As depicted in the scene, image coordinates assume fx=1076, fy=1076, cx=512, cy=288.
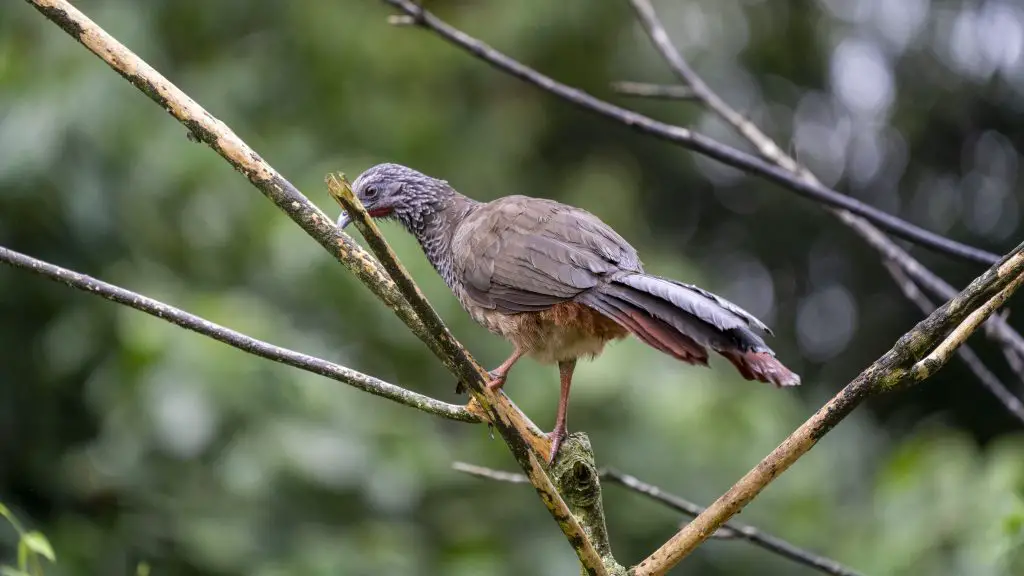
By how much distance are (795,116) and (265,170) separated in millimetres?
6725

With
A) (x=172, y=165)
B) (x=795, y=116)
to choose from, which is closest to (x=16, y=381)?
(x=172, y=165)

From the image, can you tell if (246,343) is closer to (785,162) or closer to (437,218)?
(437,218)

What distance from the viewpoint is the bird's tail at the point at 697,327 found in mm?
1890

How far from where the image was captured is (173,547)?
423cm

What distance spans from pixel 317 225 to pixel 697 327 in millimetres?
708

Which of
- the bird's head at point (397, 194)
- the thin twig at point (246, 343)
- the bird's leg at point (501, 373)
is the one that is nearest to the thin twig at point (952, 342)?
the thin twig at point (246, 343)

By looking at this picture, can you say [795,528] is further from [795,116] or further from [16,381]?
[795,116]

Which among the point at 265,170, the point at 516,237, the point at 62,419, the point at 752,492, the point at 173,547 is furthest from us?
the point at 62,419

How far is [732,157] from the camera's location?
262 centimetres

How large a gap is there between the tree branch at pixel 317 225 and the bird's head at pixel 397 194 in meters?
1.38

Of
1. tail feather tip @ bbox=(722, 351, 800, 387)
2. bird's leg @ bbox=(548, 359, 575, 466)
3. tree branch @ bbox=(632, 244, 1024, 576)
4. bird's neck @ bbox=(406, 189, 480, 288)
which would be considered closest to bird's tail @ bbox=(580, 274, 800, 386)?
tail feather tip @ bbox=(722, 351, 800, 387)

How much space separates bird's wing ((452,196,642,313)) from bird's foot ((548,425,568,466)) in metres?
0.35

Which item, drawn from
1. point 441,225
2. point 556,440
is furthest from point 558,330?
point 441,225

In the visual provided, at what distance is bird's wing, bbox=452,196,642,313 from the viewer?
2521mm
